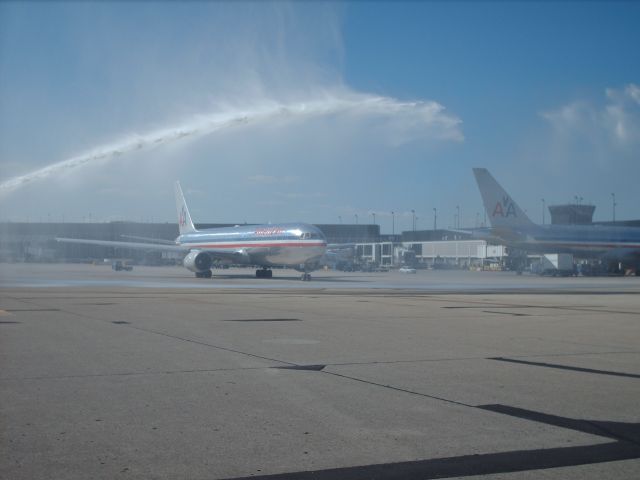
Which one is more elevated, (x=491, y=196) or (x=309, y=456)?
(x=491, y=196)

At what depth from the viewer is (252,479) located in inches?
284

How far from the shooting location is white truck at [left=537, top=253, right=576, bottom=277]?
91.3 m

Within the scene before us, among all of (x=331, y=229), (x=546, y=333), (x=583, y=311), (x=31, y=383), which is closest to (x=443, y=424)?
(x=31, y=383)

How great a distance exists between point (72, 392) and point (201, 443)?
12.3 ft

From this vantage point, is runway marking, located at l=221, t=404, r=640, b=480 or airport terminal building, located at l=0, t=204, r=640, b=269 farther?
airport terminal building, located at l=0, t=204, r=640, b=269

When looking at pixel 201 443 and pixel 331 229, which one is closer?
pixel 201 443

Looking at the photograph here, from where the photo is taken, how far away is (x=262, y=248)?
231ft

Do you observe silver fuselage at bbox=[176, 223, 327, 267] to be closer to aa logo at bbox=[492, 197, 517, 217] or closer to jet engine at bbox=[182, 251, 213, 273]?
jet engine at bbox=[182, 251, 213, 273]

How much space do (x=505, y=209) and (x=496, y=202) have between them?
149cm

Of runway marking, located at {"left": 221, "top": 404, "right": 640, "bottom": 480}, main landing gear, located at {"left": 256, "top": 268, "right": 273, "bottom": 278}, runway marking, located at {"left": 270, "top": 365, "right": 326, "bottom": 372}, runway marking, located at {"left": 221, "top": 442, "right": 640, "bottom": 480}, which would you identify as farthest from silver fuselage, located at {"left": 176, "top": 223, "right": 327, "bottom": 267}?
runway marking, located at {"left": 221, "top": 442, "right": 640, "bottom": 480}

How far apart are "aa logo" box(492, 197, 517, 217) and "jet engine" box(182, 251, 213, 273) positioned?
138ft

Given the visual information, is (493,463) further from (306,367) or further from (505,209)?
(505,209)

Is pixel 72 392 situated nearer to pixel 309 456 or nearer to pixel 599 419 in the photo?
pixel 309 456

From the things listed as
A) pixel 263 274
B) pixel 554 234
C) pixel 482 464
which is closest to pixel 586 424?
pixel 482 464
